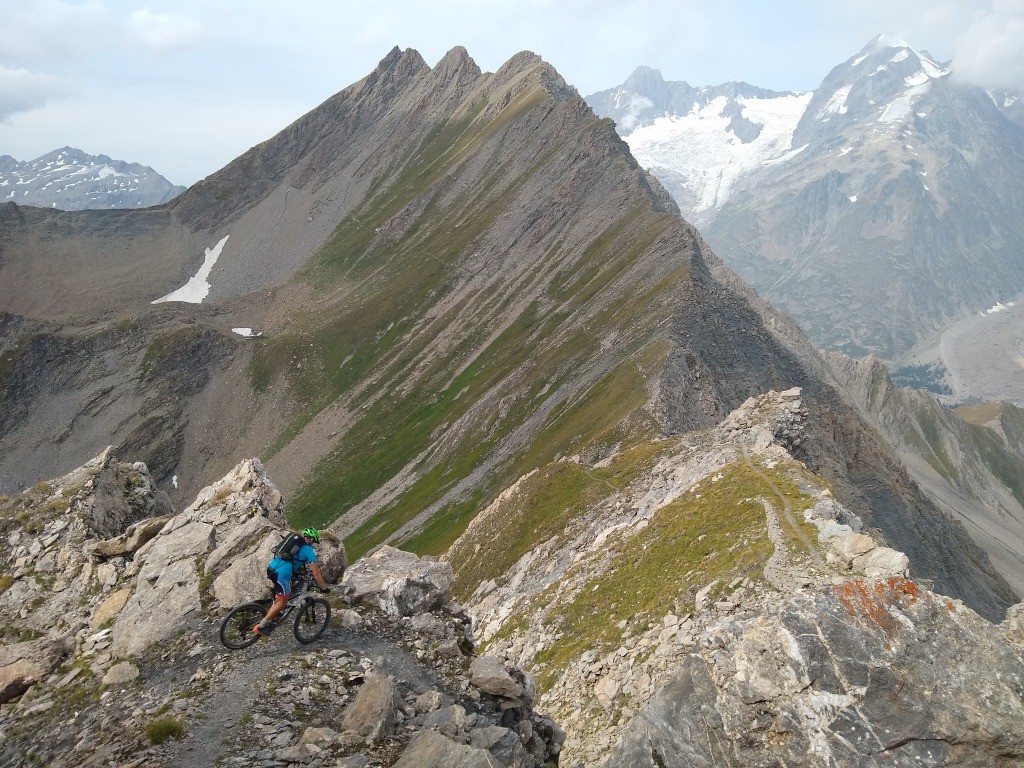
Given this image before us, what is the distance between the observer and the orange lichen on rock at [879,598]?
17359mm

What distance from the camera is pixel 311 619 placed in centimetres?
1806

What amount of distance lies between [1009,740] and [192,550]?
991 inches

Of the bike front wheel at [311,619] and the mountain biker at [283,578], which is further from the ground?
the mountain biker at [283,578]

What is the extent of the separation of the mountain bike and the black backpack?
72cm

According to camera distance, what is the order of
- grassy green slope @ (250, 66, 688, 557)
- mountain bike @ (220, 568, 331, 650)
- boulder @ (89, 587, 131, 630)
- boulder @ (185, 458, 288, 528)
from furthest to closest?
grassy green slope @ (250, 66, 688, 557)
boulder @ (185, 458, 288, 528)
boulder @ (89, 587, 131, 630)
mountain bike @ (220, 568, 331, 650)

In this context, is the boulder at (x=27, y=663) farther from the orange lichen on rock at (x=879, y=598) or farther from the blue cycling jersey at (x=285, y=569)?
the orange lichen on rock at (x=879, y=598)

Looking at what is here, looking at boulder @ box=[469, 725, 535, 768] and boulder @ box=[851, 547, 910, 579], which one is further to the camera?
boulder @ box=[851, 547, 910, 579]

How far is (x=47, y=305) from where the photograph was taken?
182 m

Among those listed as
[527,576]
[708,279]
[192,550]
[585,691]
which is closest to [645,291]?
[708,279]

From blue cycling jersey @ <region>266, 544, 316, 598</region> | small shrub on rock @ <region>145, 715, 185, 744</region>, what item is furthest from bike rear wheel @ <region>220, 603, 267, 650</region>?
small shrub on rock @ <region>145, 715, 185, 744</region>

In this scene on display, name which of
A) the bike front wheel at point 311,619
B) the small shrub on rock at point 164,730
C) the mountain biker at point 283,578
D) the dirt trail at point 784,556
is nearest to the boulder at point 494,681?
the bike front wheel at point 311,619

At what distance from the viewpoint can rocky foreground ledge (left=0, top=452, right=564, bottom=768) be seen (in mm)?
13352

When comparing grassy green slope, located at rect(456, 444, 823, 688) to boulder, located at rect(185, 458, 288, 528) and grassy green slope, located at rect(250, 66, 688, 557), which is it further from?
grassy green slope, located at rect(250, 66, 688, 557)

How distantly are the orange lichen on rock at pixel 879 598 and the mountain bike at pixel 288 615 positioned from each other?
614 inches
